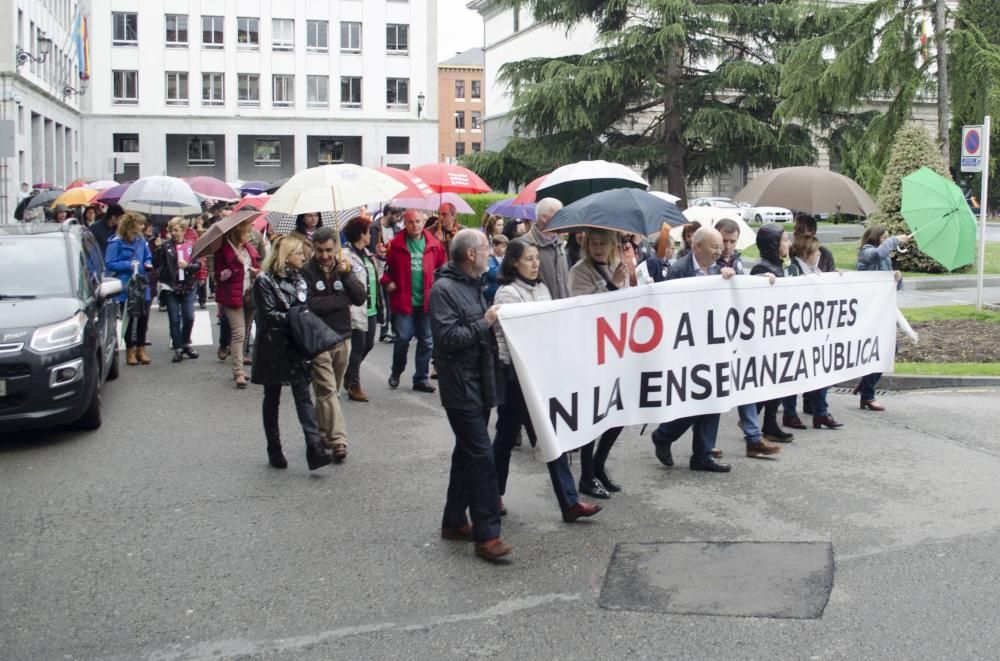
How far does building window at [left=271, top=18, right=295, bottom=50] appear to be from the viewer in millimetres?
75188

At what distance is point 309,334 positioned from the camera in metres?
8.36

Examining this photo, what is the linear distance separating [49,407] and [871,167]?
77.4 ft

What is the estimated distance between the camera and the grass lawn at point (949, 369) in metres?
12.5

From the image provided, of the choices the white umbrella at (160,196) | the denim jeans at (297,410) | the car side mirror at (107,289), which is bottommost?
the denim jeans at (297,410)

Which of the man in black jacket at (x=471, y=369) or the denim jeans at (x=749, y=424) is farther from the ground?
the man in black jacket at (x=471, y=369)

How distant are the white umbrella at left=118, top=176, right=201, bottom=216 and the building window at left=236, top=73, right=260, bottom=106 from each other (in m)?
59.4

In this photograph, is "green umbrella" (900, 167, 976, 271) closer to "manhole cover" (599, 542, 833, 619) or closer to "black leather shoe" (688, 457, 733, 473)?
"black leather shoe" (688, 457, 733, 473)

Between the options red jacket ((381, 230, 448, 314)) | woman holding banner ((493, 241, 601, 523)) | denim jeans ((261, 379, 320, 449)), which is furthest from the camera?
red jacket ((381, 230, 448, 314))

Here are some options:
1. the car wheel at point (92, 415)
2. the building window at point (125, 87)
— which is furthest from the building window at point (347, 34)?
→ the car wheel at point (92, 415)

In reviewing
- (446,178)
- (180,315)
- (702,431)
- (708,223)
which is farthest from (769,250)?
(446,178)

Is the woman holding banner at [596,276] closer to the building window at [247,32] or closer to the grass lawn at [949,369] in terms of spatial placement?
the grass lawn at [949,369]

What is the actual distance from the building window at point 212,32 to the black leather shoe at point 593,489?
233 feet

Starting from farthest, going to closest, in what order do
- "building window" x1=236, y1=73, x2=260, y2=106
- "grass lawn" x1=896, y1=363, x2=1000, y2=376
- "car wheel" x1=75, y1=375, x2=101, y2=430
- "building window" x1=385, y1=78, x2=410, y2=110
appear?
"building window" x1=385, y1=78, x2=410, y2=110
"building window" x1=236, y1=73, x2=260, y2=106
"grass lawn" x1=896, y1=363, x2=1000, y2=376
"car wheel" x1=75, y1=375, x2=101, y2=430

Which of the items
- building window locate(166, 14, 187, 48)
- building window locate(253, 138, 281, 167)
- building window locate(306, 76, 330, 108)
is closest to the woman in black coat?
building window locate(166, 14, 187, 48)
